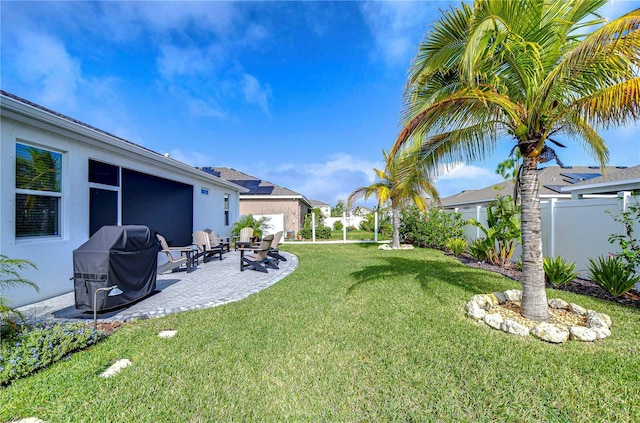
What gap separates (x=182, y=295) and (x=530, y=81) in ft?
24.9

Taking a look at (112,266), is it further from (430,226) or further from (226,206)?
(430,226)

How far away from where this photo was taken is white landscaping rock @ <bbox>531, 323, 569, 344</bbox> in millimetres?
3668

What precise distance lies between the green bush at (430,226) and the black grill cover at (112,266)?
12.3 meters

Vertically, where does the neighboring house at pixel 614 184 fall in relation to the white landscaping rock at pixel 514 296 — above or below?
above

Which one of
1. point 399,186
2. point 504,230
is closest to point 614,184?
point 504,230

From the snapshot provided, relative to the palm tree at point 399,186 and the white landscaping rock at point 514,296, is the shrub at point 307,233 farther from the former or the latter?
the white landscaping rock at point 514,296

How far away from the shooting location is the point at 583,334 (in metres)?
3.72

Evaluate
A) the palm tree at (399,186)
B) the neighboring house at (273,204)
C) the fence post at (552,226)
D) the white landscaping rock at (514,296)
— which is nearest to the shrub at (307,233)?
the neighboring house at (273,204)

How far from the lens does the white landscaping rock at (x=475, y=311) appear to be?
4.51 meters

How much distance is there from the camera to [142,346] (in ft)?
12.0

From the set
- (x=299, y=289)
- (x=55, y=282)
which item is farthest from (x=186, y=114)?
(x=299, y=289)

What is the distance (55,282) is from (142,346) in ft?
12.5

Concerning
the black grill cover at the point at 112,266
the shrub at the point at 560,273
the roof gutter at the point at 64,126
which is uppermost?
the roof gutter at the point at 64,126

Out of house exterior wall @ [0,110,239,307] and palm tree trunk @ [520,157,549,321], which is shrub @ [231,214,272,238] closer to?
house exterior wall @ [0,110,239,307]
